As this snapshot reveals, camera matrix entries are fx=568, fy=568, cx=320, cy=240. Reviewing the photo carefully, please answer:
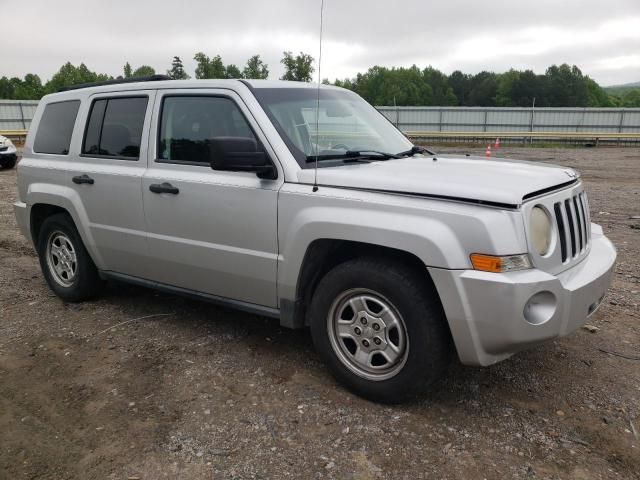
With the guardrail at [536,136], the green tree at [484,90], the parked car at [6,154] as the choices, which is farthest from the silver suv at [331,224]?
the green tree at [484,90]

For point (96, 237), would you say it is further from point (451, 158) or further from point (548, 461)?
point (548, 461)

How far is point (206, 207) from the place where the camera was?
391 centimetres

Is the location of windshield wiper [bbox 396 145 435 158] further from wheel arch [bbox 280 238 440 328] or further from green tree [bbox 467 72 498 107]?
green tree [bbox 467 72 498 107]

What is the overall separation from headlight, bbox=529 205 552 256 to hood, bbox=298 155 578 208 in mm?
110

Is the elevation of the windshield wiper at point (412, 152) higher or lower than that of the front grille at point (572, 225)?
higher

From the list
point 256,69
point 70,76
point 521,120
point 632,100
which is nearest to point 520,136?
point 521,120

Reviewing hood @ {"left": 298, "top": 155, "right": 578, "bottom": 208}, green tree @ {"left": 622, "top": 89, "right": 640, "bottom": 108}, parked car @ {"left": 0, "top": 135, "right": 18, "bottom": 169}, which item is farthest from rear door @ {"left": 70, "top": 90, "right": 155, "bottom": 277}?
green tree @ {"left": 622, "top": 89, "right": 640, "bottom": 108}

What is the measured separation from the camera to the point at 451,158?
419 centimetres

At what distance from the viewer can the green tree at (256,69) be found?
39.2m

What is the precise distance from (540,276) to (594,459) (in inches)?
37.8

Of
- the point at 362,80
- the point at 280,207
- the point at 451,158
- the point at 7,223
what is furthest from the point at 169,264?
the point at 362,80

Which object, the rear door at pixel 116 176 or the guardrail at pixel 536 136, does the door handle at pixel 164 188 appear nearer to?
the rear door at pixel 116 176

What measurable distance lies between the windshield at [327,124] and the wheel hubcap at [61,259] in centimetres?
249

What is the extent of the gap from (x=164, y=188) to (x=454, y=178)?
209 centimetres
